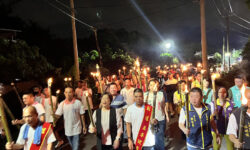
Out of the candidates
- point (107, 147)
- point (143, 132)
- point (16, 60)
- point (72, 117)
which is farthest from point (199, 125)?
point (16, 60)

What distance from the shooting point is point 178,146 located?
20.6 feet

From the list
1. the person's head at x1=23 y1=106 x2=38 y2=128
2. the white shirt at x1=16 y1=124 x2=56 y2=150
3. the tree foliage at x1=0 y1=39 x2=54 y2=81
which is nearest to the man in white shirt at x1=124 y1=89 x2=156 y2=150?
the white shirt at x1=16 y1=124 x2=56 y2=150

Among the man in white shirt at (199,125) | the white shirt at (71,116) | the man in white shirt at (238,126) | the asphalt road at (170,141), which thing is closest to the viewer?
the man in white shirt at (238,126)

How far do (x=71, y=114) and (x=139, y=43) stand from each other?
111 feet

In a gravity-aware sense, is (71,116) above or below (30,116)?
below

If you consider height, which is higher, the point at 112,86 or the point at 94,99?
the point at 112,86

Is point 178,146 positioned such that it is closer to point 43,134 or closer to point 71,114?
point 71,114

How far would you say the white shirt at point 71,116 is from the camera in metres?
5.23

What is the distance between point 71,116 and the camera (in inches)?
208

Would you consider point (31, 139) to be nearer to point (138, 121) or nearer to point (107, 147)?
point (107, 147)

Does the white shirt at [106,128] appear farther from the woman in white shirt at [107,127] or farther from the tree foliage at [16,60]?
the tree foliage at [16,60]

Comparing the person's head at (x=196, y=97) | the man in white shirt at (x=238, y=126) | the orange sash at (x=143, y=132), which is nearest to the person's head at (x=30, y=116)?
the orange sash at (x=143, y=132)

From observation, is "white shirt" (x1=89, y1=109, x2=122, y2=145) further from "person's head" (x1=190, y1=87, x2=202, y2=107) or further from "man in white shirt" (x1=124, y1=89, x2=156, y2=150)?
"person's head" (x1=190, y1=87, x2=202, y2=107)

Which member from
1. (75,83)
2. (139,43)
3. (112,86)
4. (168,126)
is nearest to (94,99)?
(75,83)
